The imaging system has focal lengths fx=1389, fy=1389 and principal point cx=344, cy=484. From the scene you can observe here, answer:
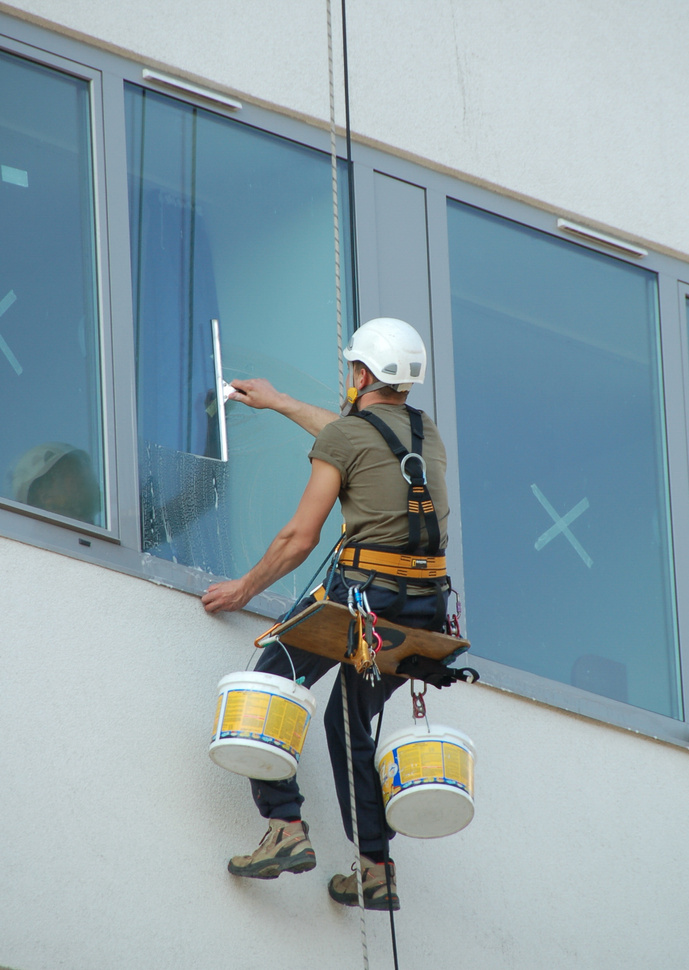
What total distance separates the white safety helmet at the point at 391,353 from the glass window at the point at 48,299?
1.02 m

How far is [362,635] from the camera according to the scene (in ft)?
13.9

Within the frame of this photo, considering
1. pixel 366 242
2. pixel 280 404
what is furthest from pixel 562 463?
pixel 280 404

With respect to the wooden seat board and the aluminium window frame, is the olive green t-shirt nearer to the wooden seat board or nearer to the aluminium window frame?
the wooden seat board

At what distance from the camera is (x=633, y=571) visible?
6266 mm

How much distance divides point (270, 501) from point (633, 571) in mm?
1827

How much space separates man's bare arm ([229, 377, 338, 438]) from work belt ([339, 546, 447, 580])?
2.36 feet

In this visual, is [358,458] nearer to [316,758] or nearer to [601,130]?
[316,758]

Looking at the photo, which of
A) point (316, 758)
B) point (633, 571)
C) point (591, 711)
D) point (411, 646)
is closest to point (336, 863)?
point (316, 758)

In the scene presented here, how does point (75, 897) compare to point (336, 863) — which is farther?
point (336, 863)

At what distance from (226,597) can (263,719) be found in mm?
658

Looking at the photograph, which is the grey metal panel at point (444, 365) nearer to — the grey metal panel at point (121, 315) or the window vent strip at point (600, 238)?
the window vent strip at point (600, 238)

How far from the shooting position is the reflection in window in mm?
5199

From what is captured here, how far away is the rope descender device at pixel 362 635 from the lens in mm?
4219

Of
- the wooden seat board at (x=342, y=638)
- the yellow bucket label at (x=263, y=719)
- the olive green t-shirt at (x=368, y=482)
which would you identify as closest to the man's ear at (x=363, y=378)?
the olive green t-shirt at (x=368, y=482)
